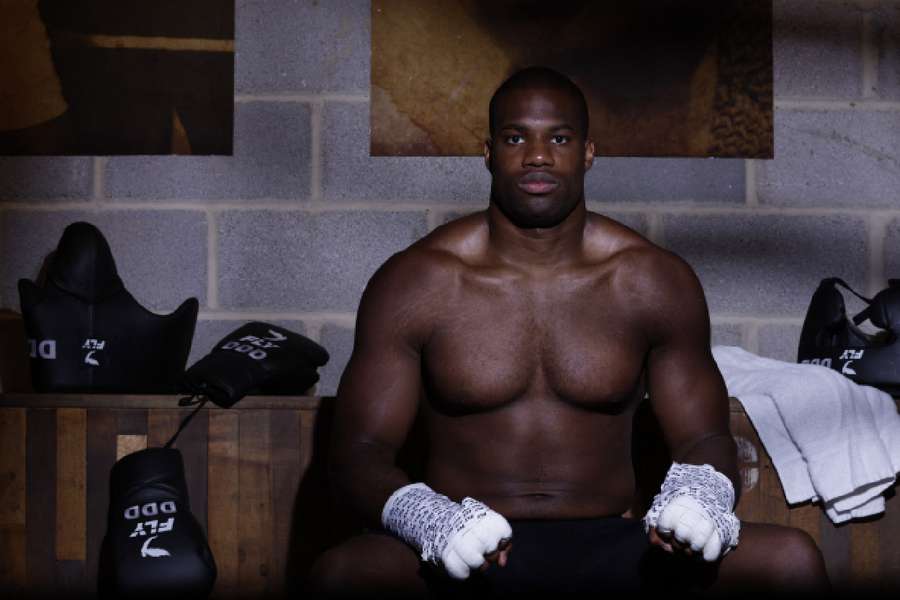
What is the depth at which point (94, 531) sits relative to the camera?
2367 millimetres

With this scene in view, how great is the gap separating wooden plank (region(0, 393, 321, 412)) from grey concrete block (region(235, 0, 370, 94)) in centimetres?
83

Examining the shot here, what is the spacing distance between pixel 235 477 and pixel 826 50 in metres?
1.71

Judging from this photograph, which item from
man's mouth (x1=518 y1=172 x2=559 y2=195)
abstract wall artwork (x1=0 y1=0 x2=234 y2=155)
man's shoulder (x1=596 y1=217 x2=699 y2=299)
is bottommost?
man's shoulder (x1=596 y1=217 x2=699 y2=299)

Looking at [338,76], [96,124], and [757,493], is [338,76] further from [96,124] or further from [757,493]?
[757,493]

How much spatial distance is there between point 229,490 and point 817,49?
172 centimetres

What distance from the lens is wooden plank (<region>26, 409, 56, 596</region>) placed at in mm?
2359

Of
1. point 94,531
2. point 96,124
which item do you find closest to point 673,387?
point 94,531

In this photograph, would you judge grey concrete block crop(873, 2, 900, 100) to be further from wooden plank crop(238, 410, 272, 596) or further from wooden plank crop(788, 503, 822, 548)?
wooden plank crop(238, 410, 272, 596)

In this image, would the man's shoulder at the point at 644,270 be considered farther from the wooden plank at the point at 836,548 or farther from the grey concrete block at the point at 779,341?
the grey concrete block at the point at 779,341

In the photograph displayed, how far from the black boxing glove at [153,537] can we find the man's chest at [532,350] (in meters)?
0.57

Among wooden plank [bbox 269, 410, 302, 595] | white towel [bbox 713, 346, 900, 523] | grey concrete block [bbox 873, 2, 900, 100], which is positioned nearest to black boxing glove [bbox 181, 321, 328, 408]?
wooden plank [bbox 269, 410, 302, 595]

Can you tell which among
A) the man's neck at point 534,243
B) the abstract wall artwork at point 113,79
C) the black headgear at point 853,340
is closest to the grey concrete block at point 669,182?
the black headgear at point 853,340

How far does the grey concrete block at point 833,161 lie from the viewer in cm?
283

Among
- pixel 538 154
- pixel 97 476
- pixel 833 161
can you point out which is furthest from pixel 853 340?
pixel 97 476
